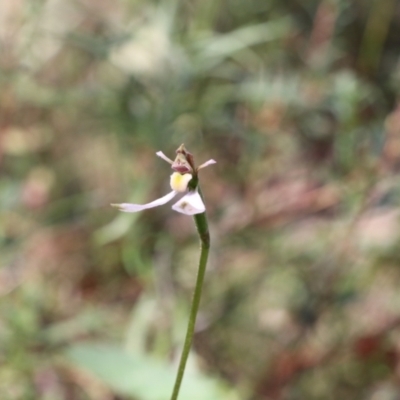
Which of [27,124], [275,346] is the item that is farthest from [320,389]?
[27,124]

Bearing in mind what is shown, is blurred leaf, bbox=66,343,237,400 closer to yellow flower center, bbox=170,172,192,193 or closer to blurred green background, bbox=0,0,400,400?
blurred green background, bbox=0,0,400,400

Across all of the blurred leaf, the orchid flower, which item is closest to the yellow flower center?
the orchid flower

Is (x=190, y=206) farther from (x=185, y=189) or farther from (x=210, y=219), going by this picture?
(x=210, y=219)

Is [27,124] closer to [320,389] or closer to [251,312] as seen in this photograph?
[251,312]

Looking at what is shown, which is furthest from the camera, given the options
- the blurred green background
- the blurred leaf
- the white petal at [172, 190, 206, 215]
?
the blurred green background

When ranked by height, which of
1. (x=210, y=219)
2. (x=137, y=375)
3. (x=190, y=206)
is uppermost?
(x=210, y=219)

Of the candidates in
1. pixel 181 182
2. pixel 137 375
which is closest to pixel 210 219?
pixel 137 375

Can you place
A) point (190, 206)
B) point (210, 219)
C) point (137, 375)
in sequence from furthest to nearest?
point (210, 219)
point (137, 375)
point (190, 206)

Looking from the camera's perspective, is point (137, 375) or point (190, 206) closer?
point (190, 206)

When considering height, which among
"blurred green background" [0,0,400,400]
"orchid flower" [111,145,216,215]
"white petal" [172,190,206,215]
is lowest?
"white petal" [172,190,206,215]
